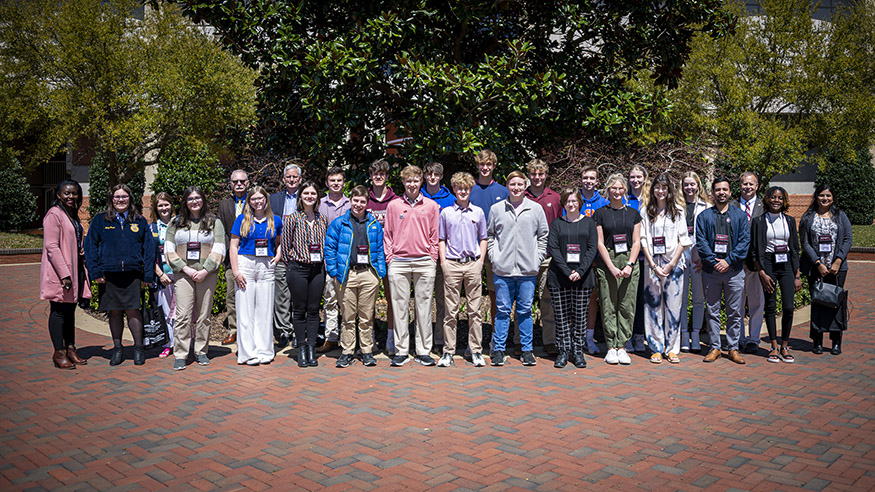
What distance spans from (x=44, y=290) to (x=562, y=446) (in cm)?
559

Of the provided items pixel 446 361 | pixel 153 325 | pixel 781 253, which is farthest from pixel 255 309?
pixel 781 253

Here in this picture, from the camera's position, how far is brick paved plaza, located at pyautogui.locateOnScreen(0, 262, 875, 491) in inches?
174

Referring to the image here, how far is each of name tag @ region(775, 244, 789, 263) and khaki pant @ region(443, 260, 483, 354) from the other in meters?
3.30

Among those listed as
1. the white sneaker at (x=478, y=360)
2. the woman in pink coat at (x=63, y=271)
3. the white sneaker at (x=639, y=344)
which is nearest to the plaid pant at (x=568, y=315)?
the white sneaker at (x=478, y=360)

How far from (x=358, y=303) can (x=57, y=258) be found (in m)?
3.20

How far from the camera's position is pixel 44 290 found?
7160 millimetres

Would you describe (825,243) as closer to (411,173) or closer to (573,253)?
(573,253)

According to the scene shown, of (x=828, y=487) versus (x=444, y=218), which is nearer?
(x=828, y=487)

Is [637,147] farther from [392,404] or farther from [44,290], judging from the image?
[44,290]

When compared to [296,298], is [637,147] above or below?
above

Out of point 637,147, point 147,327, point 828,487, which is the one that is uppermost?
point 637,147

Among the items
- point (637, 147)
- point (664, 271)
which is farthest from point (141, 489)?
point (637, 147)

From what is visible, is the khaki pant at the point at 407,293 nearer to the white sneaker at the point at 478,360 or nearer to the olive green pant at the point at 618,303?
the white sneaker at the point at 478,360

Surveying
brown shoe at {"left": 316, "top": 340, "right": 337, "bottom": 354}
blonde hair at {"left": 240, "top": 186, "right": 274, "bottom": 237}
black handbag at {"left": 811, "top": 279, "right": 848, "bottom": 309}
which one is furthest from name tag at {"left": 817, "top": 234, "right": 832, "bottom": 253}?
blonde hair at {"left": 240, "top": 186, "right": 274, "bottom": 237}
